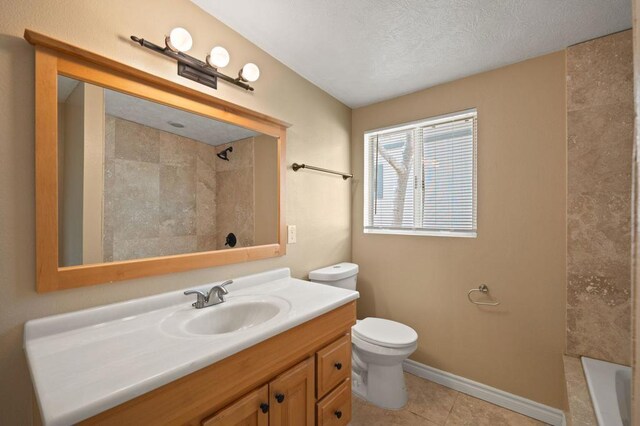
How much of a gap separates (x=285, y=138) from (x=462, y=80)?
1391 mm

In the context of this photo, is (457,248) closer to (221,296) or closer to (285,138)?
(285,138)

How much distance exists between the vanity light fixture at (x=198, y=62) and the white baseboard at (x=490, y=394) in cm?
239

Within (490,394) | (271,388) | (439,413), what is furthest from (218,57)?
(490,394)

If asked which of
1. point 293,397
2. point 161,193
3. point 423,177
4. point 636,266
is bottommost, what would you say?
point 293,397

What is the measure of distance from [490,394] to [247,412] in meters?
1.79

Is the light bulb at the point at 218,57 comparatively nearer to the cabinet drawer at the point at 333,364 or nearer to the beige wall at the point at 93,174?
the beige wall at the point at 93,174

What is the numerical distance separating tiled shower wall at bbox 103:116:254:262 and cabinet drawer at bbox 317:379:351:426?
93 centimetres

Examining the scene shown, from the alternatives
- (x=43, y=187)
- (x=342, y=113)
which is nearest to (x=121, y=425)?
(x=43, y=187)

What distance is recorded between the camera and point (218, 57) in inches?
51.9

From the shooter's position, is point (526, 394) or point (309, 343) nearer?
point (309, 343)

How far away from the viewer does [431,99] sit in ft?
6.86

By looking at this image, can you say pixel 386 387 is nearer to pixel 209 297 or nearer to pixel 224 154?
pixel 209 297

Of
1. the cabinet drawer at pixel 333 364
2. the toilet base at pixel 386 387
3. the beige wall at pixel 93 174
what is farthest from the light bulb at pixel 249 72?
the toilet base at pixel 386 387

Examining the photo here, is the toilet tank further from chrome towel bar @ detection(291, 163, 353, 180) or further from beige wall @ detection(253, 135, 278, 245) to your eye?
chrome towel bar @ detection(291, 163, 353, 180)
